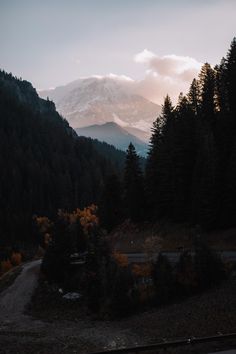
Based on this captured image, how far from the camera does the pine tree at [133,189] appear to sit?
78.9 m

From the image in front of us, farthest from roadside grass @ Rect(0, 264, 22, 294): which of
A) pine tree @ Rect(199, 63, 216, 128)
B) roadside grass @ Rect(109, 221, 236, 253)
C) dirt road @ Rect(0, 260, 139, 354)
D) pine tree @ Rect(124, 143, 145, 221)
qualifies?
pine tree @ Rect(199, 63, 216, 128)

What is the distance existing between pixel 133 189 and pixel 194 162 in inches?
478

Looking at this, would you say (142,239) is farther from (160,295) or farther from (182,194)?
(160,295)

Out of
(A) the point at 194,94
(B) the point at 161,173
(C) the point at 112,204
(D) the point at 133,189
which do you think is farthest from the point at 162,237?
(A) the point at 194,94

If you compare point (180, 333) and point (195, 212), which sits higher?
point (195, 212)

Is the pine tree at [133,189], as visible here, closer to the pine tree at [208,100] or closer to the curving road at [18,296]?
the pine tree at [208,100]

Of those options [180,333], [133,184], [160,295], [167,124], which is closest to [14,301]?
[160,295]

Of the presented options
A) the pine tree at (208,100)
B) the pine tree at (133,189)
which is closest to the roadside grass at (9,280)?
the pine tree at (133,189)

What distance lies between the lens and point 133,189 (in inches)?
3130

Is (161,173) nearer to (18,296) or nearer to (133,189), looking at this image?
(133,189)

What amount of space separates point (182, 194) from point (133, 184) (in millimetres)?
11274

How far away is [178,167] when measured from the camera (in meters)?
72.1

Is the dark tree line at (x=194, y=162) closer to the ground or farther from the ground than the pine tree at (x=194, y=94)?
closer to the ground

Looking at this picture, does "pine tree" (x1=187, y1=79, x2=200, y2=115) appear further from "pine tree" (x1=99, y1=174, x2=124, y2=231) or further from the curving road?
the curving road
